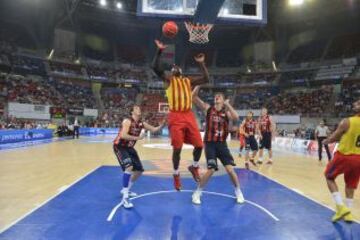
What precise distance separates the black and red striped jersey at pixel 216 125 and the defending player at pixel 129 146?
1082mm

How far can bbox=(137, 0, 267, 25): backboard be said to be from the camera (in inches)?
462

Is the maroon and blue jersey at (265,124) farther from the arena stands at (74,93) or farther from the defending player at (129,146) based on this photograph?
the arena stands at (74,93)

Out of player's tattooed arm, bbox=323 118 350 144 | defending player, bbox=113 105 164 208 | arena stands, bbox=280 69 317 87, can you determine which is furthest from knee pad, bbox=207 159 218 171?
arena stands, bbox=280 69 317 87

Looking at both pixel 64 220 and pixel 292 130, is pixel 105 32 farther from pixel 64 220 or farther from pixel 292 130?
pixel 64 220

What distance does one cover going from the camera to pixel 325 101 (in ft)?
114

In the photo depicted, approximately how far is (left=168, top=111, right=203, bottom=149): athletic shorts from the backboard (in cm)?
747

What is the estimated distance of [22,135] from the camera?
68.5ft

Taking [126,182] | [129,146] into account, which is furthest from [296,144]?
[126,182]

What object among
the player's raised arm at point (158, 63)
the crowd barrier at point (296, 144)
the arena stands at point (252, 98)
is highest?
the arena stands at point (252, 98)

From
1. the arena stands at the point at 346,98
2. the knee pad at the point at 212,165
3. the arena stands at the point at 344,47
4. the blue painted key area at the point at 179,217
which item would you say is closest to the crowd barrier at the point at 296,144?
the arena stands at the point at 346,98

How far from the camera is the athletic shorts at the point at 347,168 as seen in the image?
15.3 ft

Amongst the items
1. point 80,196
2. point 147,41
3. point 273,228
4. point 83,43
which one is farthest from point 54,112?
point 273,228

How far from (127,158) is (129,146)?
0.32 meters

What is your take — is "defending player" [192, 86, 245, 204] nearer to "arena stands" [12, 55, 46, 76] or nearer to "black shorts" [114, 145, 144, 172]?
"black shorts" [114, 145, 144, 172]
